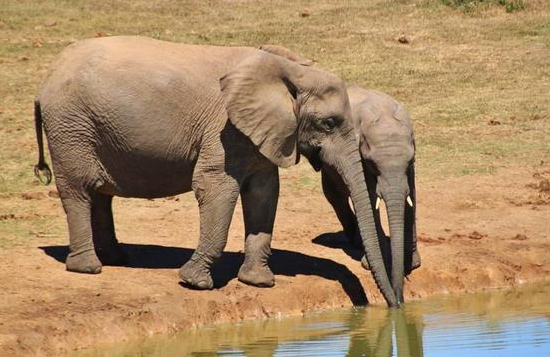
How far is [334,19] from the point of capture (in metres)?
29.2

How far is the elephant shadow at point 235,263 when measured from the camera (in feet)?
48.0

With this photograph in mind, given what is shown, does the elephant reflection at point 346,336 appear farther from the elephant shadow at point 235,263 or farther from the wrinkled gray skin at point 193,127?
the elephant shadow at point 235,263

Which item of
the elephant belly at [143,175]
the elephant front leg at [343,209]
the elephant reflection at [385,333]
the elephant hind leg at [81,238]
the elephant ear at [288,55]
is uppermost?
the elephant ear at [288,55]

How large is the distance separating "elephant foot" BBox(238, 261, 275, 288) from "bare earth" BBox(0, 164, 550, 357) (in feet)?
0.23

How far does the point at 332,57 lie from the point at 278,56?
40.9 ft

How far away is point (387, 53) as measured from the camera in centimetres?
2645

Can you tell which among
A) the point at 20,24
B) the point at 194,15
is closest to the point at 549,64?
Result: the point at 194,15

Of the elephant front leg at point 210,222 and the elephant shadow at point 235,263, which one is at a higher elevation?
the elephant front leg at point 210,222

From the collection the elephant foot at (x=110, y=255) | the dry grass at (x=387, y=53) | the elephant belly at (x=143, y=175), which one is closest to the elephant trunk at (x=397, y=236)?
the elephant belly at (x=143, y=175)

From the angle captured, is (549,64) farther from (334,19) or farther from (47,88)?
(47,88)

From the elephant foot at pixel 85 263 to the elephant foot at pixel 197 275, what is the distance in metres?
0.79

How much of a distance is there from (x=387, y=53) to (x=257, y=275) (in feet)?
42.0

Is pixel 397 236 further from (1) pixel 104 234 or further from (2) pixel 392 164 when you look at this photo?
(1) pixel 104 234

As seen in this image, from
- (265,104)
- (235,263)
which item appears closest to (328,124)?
(265,104)
